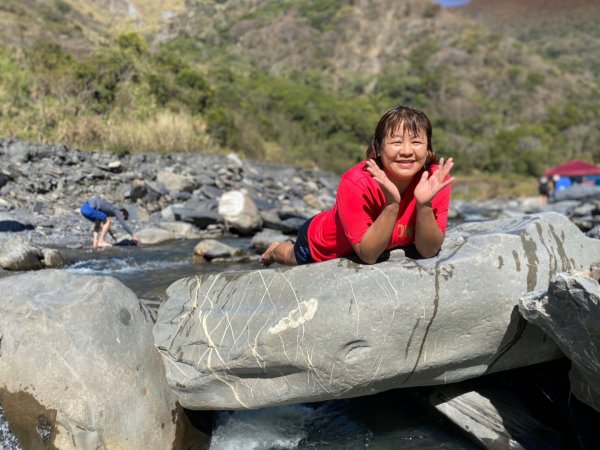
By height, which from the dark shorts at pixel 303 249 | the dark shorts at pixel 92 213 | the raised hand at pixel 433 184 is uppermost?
the raised hand at pixel 433 184

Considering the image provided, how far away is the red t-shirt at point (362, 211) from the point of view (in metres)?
2.78

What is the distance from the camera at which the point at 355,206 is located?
109 inches

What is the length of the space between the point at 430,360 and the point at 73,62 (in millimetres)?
19492

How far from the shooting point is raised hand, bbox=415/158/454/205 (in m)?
2.60

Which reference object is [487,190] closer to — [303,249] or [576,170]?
[576,170]

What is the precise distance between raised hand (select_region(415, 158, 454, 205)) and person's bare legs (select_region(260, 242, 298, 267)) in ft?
3.71

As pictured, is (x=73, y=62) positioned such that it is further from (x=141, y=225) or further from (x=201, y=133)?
(x=141, y=225)

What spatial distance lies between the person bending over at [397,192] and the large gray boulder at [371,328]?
176 millimetres

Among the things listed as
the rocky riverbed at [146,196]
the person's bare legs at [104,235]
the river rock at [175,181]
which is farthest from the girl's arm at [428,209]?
the river rock at [175,181]

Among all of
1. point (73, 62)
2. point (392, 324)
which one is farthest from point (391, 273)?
point (73, 62)

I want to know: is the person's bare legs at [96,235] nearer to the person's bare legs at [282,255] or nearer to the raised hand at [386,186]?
the person's bare legs at [282,255]

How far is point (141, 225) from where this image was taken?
9.85 metres

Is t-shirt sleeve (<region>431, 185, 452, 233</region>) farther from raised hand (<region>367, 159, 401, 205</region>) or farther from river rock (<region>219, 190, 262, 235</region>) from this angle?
river rock (<region>219, 190, 262, 235</region>)

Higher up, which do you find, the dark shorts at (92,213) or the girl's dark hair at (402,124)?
the girl's dark hair at (402,124)
